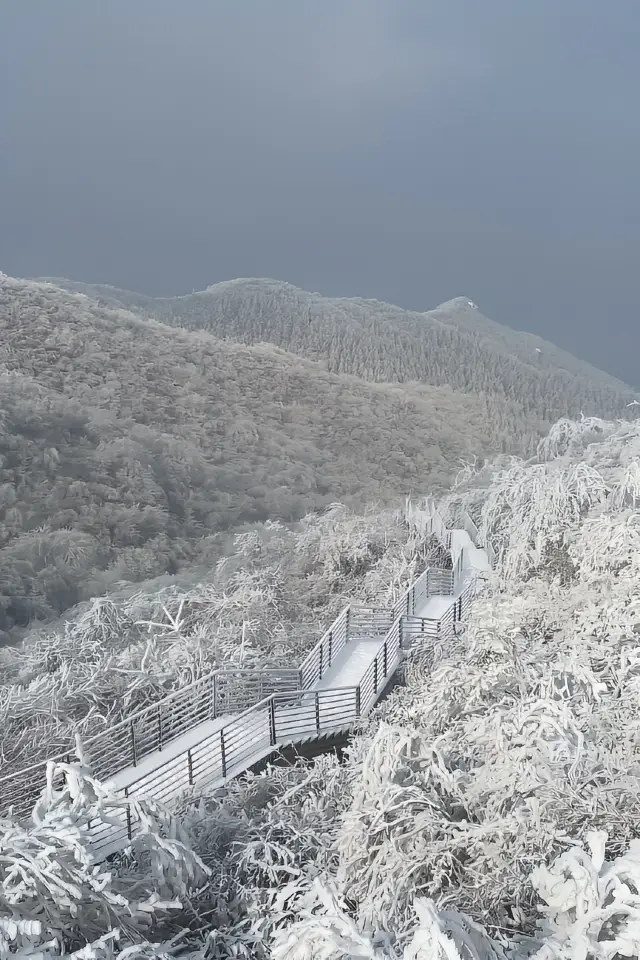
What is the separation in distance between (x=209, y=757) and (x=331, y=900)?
4434 mm

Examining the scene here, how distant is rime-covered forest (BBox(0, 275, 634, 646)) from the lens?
20109mm

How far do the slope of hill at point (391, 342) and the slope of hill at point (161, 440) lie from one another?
14.6ft

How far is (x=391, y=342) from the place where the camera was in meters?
49.1

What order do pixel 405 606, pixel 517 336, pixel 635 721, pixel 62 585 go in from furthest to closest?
1. pixel 517 336
2. pixel 62 585
3. pixel 405 606
4. pixel 635 721

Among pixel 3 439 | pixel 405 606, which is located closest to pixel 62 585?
pixel 3 439

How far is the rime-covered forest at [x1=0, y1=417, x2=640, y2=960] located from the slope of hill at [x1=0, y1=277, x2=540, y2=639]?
870cm

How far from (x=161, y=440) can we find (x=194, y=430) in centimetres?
245

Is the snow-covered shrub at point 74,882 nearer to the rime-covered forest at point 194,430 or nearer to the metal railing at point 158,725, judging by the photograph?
the metal railing at point 158,725

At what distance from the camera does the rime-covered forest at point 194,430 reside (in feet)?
66.0

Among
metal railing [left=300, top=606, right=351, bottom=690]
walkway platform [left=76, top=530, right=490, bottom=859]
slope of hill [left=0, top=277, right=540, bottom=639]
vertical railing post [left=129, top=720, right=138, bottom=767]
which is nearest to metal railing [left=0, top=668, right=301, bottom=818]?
vertical railing post [left=129, top=720, right=138, bottom=767]

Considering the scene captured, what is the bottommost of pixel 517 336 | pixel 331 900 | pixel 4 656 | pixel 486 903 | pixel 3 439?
pixel 4 656

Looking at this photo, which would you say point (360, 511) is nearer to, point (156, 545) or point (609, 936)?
point (156, 545)

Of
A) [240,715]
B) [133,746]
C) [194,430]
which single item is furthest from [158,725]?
[194,430]

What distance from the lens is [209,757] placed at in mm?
8422
